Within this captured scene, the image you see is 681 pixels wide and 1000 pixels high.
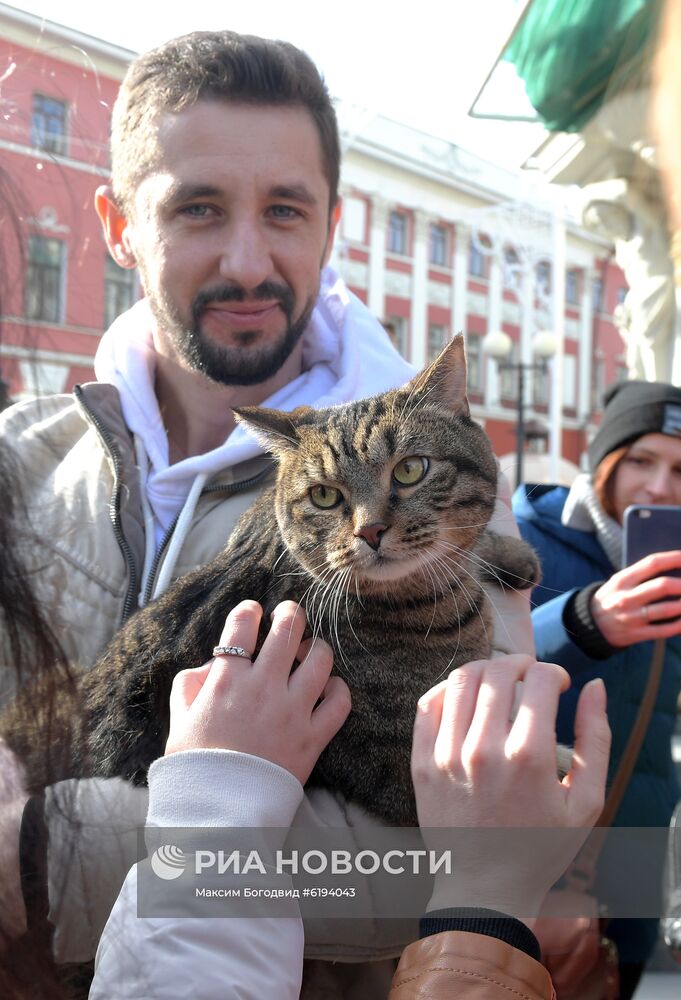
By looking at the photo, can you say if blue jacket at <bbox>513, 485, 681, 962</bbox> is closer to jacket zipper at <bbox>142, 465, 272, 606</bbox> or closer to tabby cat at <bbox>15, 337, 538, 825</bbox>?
tabby cat at <bbox>15, 337, 538, 825</bbox>

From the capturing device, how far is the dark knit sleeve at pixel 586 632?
200cm

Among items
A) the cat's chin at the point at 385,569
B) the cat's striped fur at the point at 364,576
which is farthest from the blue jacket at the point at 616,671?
the cat's chin at the point at 385,569

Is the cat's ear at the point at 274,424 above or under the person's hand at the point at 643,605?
above

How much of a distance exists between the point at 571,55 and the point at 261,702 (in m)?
2.04

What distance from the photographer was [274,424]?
1.48 m

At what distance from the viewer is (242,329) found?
1389 millimetres

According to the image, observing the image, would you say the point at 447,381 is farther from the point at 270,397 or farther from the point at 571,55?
the point at 571,55

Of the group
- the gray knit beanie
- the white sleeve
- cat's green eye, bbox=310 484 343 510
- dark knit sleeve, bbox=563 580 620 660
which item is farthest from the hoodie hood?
the gray knit beanie

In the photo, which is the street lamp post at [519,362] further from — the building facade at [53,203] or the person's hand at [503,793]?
the person's hand at [503,793]

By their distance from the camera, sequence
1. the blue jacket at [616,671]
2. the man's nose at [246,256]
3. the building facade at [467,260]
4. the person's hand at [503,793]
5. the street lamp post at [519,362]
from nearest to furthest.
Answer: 1. the person's hand at [503,793]
2. the man's nose at [246,256]
3. the blue jacket at [616,671]
4. the building facade at [467,260]
5. the street lamp post at [519,362]

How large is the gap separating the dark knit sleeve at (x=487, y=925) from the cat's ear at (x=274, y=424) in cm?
85

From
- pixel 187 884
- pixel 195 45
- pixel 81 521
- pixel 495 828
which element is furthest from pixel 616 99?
pixel 187 884

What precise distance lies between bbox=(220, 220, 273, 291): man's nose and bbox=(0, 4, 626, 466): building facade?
0.27 metres

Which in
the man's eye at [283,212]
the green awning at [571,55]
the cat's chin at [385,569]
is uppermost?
the green awning at [571,55]
